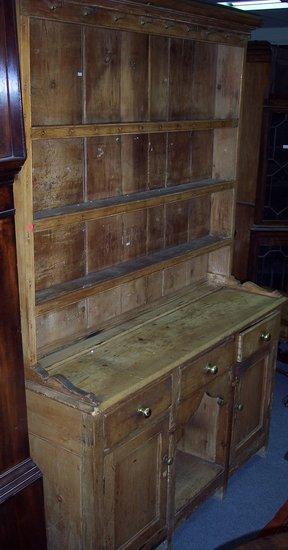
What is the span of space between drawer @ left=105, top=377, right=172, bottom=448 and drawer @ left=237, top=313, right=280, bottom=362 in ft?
1.76

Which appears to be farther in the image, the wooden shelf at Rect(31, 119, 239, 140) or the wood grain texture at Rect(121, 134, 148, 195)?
the wood grain texture at Rect(121, 134, 148, 195)

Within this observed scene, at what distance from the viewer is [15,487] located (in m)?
1.71

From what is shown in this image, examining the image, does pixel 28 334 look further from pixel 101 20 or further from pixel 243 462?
pixel 243 462

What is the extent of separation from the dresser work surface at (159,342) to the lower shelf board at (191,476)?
681mm

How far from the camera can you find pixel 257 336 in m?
2.68

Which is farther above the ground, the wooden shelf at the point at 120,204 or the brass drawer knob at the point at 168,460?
the wooden shelf at the point at 120,204

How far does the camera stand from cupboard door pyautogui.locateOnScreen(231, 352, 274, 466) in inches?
107

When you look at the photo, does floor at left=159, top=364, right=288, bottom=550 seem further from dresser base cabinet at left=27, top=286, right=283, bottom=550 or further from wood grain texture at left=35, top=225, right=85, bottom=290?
wood grain texture at left=35, top=225, right=85, bottom=290

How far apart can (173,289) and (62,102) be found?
Result: 3.62 ft

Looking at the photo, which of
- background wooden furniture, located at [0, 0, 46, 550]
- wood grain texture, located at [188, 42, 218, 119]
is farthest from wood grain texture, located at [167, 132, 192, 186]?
background wooden furniture, located at [0, 0, 46, 550]

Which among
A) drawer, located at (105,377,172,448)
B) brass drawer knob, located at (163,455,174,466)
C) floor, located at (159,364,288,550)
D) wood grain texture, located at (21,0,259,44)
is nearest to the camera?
wood grain texture, located at (21,0,259,44)

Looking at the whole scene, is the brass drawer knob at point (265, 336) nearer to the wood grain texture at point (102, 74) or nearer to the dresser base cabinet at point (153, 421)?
the dresser base cabinet at point (153, 421)

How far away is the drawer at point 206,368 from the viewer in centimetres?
224

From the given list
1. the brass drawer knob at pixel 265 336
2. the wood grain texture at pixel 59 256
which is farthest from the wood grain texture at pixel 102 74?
the brass drawer knob at pixel 265 336
